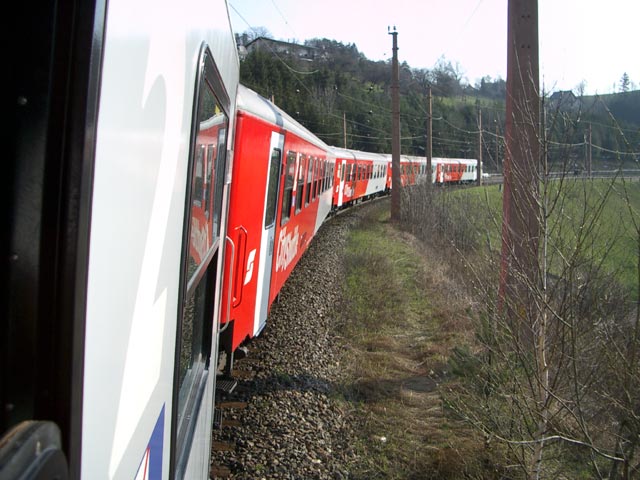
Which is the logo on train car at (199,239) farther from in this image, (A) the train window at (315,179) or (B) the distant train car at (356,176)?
(B) the distant train car at (356,176)

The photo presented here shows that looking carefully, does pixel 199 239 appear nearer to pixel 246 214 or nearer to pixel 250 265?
pixel 246 214

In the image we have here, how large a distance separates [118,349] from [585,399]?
4542mm

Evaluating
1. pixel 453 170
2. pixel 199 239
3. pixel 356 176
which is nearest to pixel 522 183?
pixel 199 239

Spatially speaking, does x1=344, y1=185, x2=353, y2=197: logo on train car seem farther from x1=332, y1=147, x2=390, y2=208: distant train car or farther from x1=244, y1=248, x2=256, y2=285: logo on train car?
x1=244, y1=248, x2=256, y2=285: logo on train car

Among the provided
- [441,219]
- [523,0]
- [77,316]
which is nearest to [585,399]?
[523,0]

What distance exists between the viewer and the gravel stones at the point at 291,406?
4.52m

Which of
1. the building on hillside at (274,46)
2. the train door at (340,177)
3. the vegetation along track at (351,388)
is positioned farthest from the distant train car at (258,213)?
the train door at (340,177)

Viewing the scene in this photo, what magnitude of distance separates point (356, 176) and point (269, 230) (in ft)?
66.3

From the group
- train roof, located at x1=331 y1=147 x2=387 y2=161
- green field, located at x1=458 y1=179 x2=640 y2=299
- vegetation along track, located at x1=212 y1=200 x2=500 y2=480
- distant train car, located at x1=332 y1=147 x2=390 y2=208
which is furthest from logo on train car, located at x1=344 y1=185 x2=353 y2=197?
green field, located at x1=458 y1=179 x2=640 y2=299

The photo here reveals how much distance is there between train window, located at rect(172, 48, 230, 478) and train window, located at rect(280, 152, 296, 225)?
469 cm

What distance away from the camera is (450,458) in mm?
4883

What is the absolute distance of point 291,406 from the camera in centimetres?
545

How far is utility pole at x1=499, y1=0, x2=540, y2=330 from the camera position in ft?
13.8

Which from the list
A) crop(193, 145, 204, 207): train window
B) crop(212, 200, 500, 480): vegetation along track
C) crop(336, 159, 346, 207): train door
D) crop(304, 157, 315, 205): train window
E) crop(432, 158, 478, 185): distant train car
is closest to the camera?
crop(193, 145, 204, 207): train window
